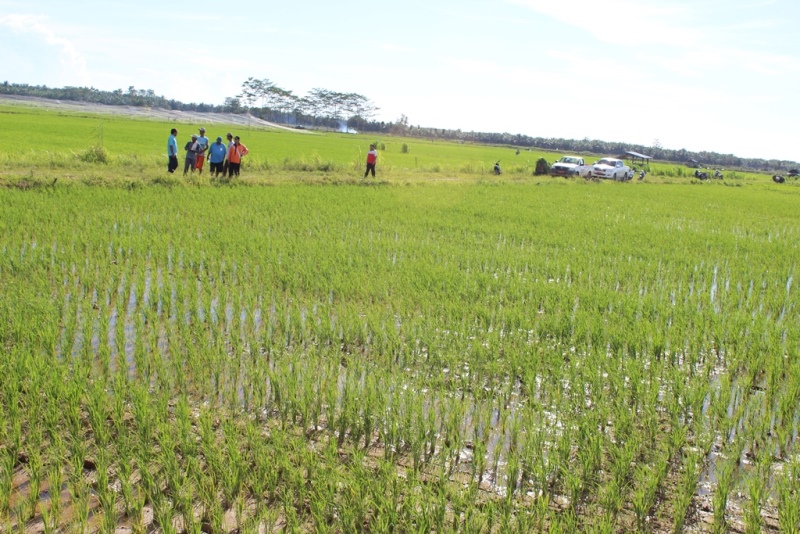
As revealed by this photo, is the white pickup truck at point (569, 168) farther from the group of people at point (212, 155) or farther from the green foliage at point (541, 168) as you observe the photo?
the group of people at point (212, 155)

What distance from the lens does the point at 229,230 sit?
28.6 ft

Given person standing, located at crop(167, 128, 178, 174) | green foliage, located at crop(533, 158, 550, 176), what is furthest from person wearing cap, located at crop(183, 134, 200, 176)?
green foliage, located at crop(533, 158, 550, 176)

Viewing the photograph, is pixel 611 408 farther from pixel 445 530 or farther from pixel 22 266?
pixel 22 266

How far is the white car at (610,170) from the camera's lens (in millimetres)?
27812

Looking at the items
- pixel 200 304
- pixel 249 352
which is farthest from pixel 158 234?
pixel 249 352

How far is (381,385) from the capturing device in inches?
153

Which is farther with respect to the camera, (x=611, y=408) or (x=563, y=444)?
(x=611, y=408)

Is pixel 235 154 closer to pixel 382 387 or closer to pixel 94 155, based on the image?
pixel 94 155

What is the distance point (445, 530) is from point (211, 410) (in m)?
1.58

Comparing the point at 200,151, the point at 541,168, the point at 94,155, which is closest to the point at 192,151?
the point at 200,151

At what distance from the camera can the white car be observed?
91.2 ft

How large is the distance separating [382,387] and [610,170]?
26.4 m

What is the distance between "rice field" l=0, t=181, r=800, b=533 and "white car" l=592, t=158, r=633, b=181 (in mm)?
20173

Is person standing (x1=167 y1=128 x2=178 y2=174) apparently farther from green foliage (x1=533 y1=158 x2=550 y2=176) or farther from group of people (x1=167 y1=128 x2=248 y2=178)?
green foliage (x1=533 y1=158 x2=550 y2=176)
